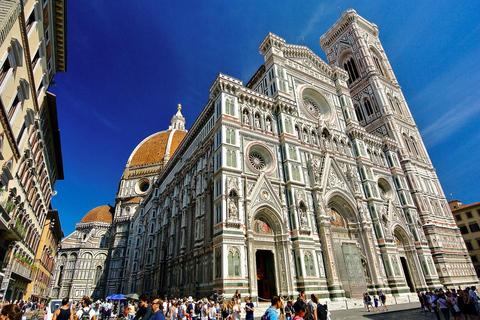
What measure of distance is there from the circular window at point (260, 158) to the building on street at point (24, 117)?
16.2m

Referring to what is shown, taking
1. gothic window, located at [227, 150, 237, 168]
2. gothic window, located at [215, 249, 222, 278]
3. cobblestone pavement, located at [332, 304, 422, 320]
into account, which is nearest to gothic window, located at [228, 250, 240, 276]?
gothic window, located at [215, 249, 222, 278]

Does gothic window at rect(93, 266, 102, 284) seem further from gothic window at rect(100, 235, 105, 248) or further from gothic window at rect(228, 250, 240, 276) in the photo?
gothic window at rect(228, 250, 240, 276)

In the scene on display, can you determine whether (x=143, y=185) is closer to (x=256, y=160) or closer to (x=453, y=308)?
(x=256, y=160)

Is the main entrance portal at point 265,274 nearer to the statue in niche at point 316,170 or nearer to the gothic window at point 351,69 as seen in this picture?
the statue in niche at point 316,170

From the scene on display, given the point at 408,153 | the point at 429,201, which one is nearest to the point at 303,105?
the point at 408,153

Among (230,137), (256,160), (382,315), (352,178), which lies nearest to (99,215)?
(256,160)

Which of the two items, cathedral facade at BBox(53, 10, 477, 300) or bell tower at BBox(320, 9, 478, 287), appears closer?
cathedral facade at BBox(53, 10, 477, 300)

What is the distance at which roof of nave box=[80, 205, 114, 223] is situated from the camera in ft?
214

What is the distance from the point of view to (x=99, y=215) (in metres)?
66.4

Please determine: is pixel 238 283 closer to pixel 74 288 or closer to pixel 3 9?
pixel 3 9

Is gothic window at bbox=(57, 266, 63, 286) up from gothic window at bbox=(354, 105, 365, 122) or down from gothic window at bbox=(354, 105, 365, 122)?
down

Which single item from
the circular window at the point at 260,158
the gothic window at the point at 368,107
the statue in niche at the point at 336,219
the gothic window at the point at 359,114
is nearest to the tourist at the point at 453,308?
the statue in niche at the point at 336,219

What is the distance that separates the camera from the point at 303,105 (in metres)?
32.1

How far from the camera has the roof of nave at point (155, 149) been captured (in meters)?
74.2
